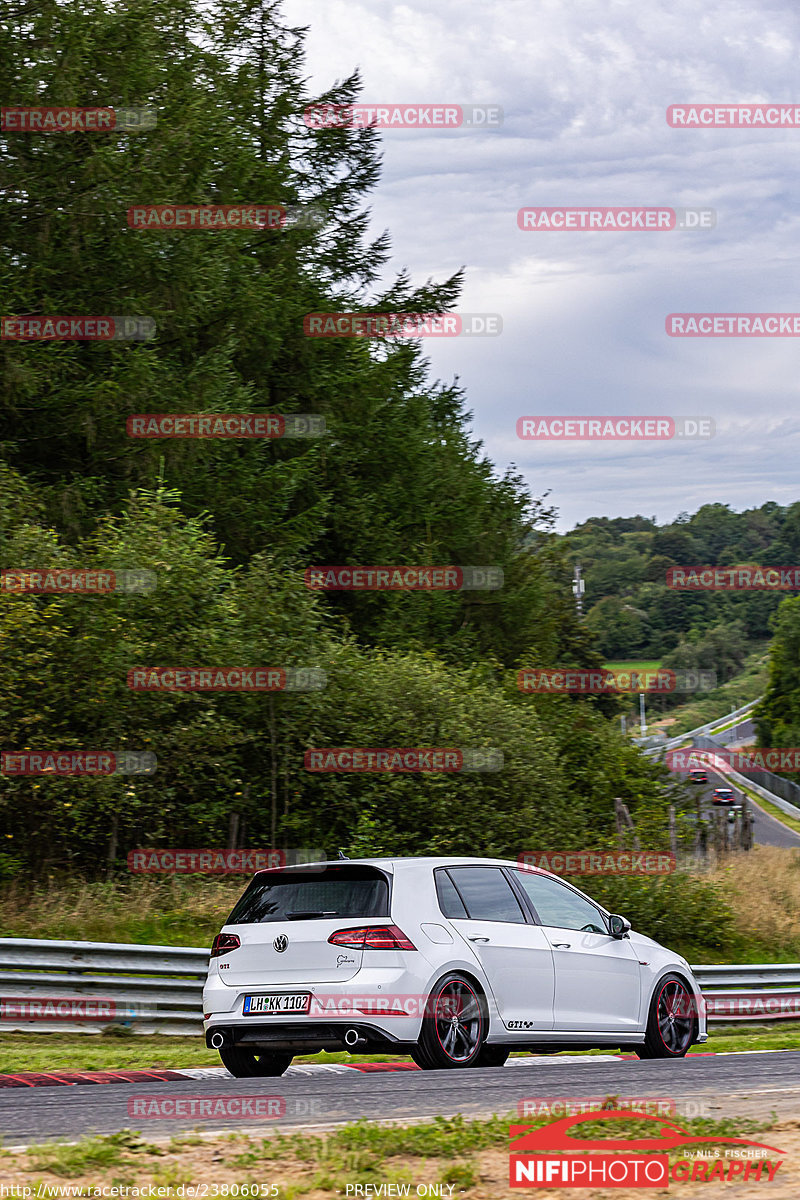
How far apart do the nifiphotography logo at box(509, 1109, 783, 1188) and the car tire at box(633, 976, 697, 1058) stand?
448 cm

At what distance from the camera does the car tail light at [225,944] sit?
29.7 ft

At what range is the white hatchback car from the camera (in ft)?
27.8

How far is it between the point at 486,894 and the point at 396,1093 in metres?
2.09

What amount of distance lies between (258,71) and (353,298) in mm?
6212

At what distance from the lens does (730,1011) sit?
17.0 meters

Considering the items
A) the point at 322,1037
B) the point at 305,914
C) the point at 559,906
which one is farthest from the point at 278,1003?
the point at 559,906

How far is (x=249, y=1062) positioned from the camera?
9195 mm

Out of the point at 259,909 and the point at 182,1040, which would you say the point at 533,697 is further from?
the point at 259,909

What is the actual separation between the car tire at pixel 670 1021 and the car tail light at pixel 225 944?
352cm

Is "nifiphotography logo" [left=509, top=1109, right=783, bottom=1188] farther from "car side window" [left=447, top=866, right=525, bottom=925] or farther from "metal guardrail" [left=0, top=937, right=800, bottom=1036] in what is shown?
"metal guardrail" [left=0, top=937, right=800, bottom=1036]

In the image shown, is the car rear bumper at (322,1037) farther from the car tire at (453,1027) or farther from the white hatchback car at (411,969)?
the car tire at (453,1027)

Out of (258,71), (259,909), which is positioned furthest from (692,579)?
(259,909)

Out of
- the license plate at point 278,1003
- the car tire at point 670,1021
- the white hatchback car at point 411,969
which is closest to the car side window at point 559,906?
the white hatchback car at point 411,969

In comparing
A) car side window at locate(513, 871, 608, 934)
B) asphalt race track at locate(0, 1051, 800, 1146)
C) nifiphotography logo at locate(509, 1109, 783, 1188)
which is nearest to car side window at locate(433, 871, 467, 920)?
car side window at locate(513, 871, 608, 934)
